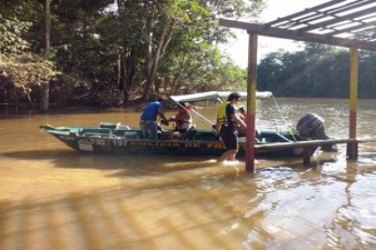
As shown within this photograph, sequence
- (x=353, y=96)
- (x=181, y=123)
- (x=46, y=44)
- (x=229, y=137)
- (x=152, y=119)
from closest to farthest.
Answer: (x=229, y=137) → (x=353, y=96) → (x=152, y=119) → (x=181, y=123) → (x=46, y=44)

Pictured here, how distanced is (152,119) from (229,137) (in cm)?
243

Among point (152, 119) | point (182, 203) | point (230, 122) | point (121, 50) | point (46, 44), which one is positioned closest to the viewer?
point (182, 203)

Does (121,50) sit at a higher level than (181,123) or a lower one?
higher

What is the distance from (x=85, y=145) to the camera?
1176cm

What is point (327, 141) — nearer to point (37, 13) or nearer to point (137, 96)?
point (37, 13)

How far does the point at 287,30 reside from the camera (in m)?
9.04

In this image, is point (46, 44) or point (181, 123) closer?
point (181, 123)

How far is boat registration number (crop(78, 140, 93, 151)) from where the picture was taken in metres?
11.6

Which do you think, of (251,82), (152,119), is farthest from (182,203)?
(152,119)

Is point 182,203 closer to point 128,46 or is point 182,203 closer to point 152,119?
Result: point 152,119

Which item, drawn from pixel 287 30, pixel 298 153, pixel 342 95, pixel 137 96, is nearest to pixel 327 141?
pixel 298 153

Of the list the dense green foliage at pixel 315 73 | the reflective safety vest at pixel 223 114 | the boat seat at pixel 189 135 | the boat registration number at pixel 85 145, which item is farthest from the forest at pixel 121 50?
the dense green foliage at pixel 315 73

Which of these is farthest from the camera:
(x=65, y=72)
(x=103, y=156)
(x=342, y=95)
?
(x=342, y=95)

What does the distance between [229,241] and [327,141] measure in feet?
20.7
